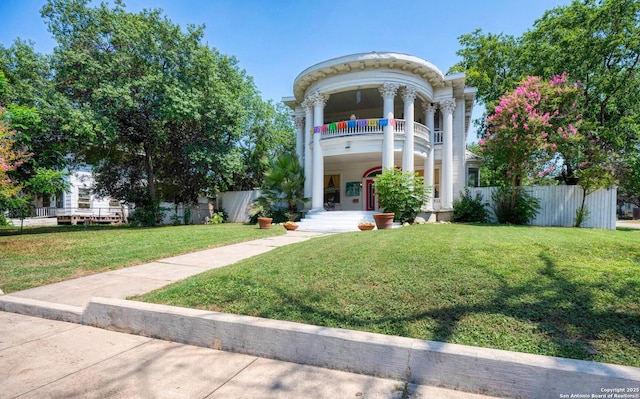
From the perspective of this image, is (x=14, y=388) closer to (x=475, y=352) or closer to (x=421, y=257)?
(x=475, y=352)

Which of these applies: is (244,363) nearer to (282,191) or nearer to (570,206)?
(282,191)

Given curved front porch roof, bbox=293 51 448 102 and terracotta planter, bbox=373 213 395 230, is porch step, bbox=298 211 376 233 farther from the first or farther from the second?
curved front porch roof, bbox=293 51 448 102

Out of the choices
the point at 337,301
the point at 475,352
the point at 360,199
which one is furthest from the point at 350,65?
the point at 475,352

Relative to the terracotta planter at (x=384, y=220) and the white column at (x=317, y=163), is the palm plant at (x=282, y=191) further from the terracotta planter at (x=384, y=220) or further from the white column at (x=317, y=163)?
the terracotta planter at (x=384, y=220)

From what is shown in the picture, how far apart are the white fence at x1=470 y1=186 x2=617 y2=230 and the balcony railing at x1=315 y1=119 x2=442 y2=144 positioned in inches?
223

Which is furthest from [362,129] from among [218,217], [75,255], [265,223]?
[75,255]

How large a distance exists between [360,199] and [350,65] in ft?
25.4

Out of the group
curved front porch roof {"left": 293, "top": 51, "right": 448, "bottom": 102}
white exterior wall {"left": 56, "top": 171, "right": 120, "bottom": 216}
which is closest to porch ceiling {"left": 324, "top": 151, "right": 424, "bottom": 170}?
curved front porch roof {"left": 293, "top": 51, "right": 448, "bottom": 102}

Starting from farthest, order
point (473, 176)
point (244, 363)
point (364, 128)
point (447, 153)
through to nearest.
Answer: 1. point (473, 176)
2. point (447, 153)
3. point (364, 128)
4. point (244, 363)

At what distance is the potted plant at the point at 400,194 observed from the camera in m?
12.6

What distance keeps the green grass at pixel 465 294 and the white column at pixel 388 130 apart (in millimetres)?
9163

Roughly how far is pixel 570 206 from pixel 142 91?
63.9 ft

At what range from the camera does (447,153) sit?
641 inches

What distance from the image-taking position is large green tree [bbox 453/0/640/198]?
14.0 meters
